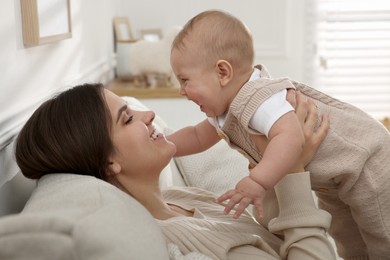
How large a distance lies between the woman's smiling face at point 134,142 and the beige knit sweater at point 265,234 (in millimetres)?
149

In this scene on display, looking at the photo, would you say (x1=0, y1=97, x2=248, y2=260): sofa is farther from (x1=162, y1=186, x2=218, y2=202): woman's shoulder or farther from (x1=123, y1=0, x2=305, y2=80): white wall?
(x1=123, y1=0, x2=305, y2=80): white wall

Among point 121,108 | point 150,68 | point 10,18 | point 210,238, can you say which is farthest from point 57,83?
point 150,68

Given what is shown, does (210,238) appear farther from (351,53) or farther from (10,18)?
(351,53)

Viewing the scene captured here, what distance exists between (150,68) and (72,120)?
7.55 ft

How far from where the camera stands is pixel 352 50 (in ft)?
14.5

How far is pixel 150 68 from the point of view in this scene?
12.5 feet

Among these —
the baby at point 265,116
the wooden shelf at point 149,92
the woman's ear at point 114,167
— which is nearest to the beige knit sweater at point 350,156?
the baby at point 265,116

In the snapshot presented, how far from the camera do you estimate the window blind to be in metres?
4.38

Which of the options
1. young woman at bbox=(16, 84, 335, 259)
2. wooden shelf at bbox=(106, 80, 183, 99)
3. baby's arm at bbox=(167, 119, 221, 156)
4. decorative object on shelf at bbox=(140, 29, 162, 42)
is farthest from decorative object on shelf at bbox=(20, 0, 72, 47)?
decorative object on shelf at bbox=(140, 29, 162, 42)

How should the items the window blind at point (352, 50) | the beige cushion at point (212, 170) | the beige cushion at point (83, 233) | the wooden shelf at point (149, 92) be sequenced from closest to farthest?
the beige cushion at point (83, 233) < the beige cushion at point (212, 170) < the wooden shelf at point (149, 92) < the window blind at point (352, 50)

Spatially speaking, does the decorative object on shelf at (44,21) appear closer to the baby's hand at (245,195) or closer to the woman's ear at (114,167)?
the woman's ear at (114,167)

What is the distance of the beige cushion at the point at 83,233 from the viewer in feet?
3.19

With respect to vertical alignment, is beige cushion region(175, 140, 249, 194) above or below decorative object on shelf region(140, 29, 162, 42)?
below

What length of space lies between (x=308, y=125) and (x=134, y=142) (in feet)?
1.54
